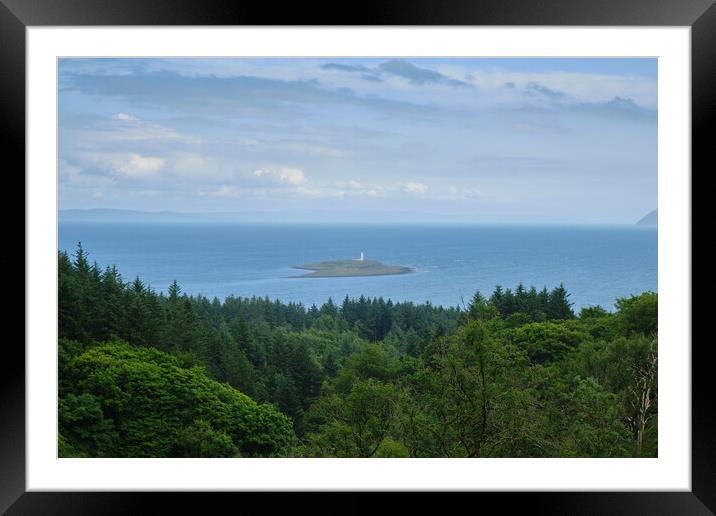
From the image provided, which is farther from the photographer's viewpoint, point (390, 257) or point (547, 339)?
point (390, 257)

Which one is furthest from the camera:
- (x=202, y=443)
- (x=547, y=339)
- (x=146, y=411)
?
(x=547, y=339)

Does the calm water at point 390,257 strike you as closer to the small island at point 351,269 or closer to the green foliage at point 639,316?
the small island at point 351,269

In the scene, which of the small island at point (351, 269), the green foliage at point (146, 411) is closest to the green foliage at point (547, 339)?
the small island at point (351, 269)

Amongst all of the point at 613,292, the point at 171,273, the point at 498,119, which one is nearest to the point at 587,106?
the point at 498,119

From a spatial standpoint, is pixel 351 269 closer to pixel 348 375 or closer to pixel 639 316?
pixel 348 375

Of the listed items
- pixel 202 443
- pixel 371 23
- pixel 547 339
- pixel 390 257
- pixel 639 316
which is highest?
pixel 371 23

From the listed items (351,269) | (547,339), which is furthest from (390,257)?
(547,339)
